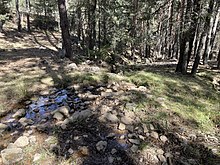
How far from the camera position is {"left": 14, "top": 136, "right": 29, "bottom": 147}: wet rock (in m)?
4.27

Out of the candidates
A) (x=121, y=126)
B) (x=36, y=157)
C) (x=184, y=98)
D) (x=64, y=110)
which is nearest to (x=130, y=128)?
(x=121, y=126)

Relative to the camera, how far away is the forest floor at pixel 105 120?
4.15 m

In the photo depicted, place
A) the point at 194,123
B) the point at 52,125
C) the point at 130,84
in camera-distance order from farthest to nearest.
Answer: the point at 130,84, the point at 194,123, the point at 52,125

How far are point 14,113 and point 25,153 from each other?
1813 millimetres

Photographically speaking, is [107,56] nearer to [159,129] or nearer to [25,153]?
[159,129]

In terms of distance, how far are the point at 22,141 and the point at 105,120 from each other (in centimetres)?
187

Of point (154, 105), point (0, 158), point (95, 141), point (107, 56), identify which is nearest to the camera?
point (0, 158)

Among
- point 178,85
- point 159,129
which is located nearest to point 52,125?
point 159,129

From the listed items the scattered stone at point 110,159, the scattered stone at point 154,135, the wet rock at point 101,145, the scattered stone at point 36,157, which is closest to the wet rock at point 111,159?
the scattered stone at point 110,159

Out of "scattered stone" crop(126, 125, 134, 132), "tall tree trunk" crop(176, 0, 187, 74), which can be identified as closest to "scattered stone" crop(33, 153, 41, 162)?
"scattered stone" crop(126, 125, 134, 132)

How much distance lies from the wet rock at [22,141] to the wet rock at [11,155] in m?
0.15

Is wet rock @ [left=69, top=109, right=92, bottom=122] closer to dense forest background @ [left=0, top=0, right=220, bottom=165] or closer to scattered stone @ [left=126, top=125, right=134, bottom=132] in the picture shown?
dense forest background @ [left=0, top=0, right=220, bottom=165]

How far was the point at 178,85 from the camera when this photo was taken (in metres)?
7.95

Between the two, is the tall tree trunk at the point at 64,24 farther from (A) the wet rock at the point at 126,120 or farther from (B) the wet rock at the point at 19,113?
(A) the wet rock at the point at 126,120
